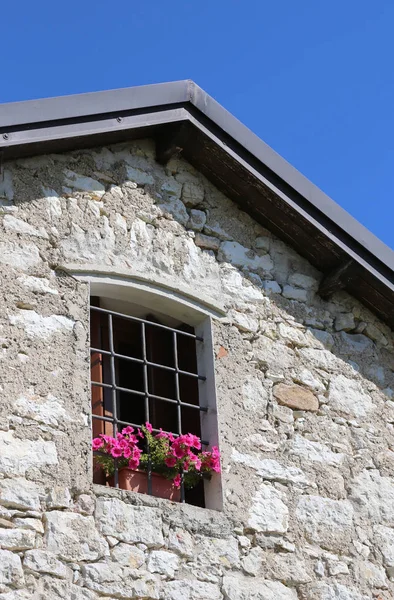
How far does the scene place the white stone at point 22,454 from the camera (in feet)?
17.1

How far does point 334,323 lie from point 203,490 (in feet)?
5.39

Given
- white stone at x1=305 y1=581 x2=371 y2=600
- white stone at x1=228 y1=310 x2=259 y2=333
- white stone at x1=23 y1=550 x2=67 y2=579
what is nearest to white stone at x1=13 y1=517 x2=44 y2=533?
white stone at x1=23 y1=550 x2=67 y2=579

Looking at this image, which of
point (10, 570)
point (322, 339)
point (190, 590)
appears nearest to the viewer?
point (10, 570)

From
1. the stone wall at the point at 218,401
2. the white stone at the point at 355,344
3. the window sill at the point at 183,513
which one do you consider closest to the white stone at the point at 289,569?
the stone wall at the point at 218,401

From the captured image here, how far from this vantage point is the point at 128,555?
5332mm

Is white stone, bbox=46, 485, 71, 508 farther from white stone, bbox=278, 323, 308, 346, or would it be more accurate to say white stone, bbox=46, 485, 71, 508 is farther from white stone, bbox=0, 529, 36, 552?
white stone, bbox=278, 323, 308, 346

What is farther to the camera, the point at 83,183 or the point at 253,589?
the point at 83,183

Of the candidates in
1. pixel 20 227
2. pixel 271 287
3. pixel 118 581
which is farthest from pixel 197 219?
pixel 118 581

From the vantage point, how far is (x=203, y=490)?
6039 mm

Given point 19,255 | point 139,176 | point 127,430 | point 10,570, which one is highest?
point 139,176

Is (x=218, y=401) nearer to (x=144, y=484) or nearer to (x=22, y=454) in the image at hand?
(x=144, y=484)

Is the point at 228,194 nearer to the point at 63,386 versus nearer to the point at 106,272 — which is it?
the point at 106,272

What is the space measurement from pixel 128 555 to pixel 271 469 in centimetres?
115

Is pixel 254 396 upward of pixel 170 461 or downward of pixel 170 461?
upward
